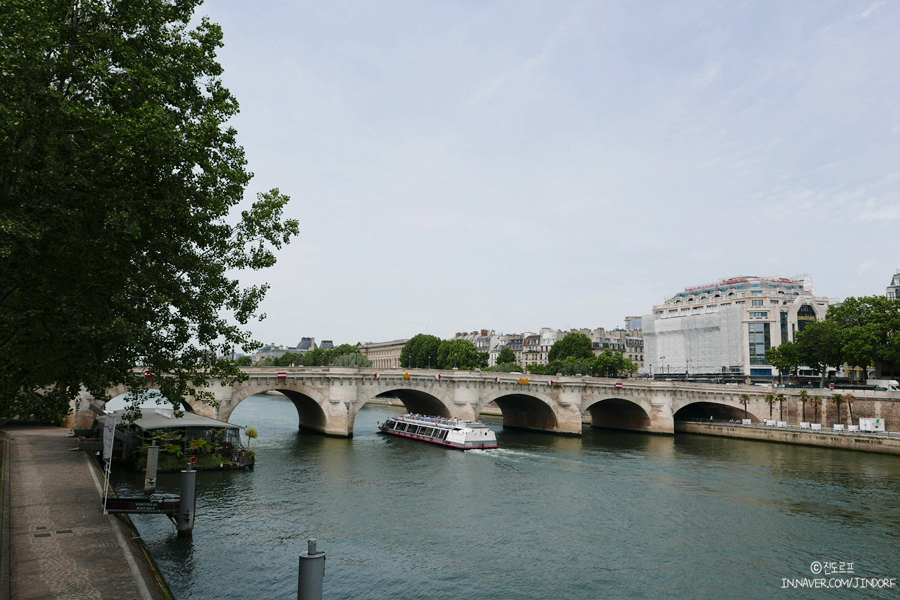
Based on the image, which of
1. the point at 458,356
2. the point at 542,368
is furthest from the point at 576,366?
the point at 458,356

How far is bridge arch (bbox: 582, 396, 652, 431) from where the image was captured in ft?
260

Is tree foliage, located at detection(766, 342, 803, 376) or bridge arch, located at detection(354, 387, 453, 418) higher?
tree foliage, located at detection(766, 342, 803, 376)

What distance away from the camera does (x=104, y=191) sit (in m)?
15.5

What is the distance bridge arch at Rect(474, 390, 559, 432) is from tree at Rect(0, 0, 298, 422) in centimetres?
5577

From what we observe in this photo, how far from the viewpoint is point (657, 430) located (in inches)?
3103

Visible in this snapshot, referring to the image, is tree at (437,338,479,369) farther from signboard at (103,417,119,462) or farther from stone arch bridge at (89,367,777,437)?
signboard at (103,417,119,462)

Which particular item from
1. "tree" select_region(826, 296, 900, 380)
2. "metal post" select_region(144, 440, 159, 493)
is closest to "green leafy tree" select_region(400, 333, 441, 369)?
"tree" select_region(826, 296, 900, 380)

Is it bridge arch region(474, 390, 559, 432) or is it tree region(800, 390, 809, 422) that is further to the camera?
tree region(800, 390, 809, 422)

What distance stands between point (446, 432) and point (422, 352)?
101 m

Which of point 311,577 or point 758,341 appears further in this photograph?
point 758,341

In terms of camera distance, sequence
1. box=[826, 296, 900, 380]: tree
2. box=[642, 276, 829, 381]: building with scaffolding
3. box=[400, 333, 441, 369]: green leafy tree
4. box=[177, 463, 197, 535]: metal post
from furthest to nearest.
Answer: box=[400, 333, 441, 369]: green leafy tree < box=[642, 276, 829, 381]: building with scaffolding < box=[826, 296, 900, 380]: tree < box=[177, 463, 197, 535]: metal post

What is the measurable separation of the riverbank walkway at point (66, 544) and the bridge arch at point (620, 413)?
59536 millimetres

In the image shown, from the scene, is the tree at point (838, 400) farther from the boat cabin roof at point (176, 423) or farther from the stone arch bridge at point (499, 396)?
the boat cabin roof at point (176, 423)

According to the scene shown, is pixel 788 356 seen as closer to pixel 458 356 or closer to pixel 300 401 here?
pixel 458 356
